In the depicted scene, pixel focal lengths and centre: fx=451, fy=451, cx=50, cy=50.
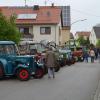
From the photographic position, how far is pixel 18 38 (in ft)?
128

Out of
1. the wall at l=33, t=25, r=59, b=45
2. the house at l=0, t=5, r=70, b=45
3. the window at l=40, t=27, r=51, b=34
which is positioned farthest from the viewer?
the window at l=40, t=27, r=51, b=34

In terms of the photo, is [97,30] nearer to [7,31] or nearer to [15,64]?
[7,31]

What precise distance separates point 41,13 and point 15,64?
5096 centimetres

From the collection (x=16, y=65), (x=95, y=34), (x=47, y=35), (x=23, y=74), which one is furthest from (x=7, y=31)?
(x=95, y=34)

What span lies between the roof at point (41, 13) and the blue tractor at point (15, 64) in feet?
147

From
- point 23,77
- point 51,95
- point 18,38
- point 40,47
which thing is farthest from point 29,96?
point 18,38

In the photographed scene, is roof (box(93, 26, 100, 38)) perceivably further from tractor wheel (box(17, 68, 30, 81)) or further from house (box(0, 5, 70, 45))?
tractor wheel (box(17, 68, 30, 81))

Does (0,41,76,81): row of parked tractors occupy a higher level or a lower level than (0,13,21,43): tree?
lower

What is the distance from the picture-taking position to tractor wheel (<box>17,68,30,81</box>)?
2180 centimetres

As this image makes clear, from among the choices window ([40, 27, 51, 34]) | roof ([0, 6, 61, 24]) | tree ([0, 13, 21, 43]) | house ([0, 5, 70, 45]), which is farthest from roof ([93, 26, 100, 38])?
tree ([0, 13, 21, 43])

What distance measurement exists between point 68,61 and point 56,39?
29.7 meters

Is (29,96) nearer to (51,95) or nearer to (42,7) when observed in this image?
(51,95)

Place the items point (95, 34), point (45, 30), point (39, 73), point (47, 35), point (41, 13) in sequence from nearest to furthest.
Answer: point (39, 73) < point (47, 35) < point (45, 30) < point (41, 13) < point (95, 34)

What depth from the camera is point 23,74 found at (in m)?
21.9
